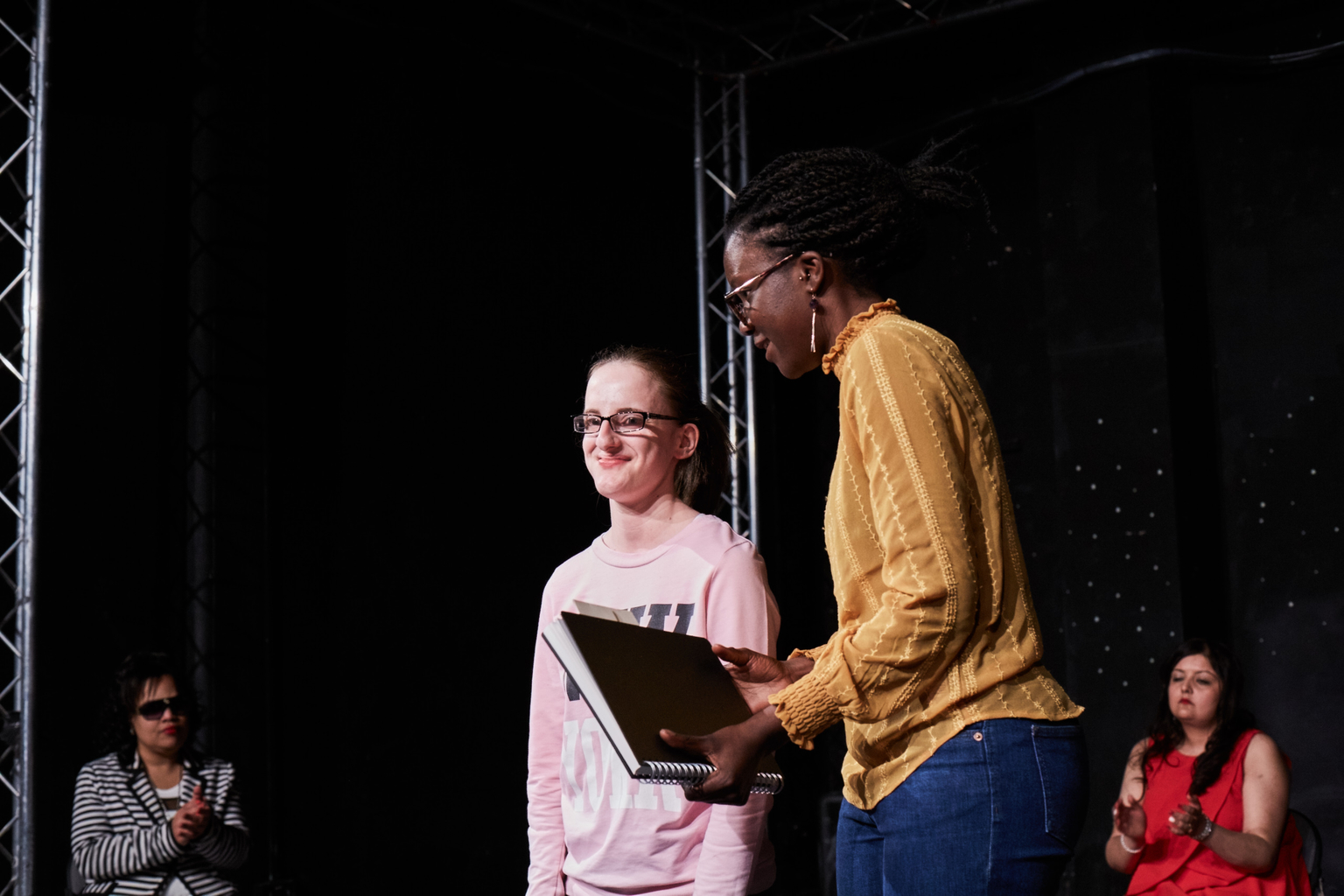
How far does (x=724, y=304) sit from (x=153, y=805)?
330 cm

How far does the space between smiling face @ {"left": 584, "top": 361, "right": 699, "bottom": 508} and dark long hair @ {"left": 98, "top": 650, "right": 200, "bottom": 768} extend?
89.7 inches

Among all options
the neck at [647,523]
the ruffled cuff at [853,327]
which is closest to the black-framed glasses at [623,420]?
the neck at [647,523]

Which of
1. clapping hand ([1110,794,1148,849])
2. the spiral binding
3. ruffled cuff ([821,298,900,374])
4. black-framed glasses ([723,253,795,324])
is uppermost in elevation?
black-framed glasses ([723,253,795,324])

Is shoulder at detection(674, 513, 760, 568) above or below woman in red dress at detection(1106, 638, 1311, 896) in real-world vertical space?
above

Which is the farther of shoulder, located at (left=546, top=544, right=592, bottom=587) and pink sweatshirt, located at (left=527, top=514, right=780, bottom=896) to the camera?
shoulder, located at (left=546, top=544, right=592, bottom=587)

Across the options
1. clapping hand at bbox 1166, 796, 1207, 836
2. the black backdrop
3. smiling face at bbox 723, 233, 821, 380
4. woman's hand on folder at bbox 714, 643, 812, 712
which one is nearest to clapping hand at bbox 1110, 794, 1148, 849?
clapping hand at bbox 1166, 796, 1207, 836

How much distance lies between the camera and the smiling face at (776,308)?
157 cm

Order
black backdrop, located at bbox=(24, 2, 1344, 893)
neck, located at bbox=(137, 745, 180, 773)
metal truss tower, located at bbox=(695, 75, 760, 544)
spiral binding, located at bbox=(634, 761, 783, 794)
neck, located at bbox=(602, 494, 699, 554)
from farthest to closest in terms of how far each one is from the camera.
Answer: metal truss tower, located at bbox=(695, 75, 760, 544) < black backdrop, located at bbox=(24, 2, 1344, 893) < neck, located at bbox=(137, 745, 180, 773) < neck, located at bbox=(602, 494, 699, 554) < spiral binding, located at bbox=(634, 761, 783, 794)

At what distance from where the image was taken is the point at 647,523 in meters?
2.20

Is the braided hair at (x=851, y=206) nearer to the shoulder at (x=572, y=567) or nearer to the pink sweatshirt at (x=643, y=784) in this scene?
the pink sweatshirt at (x=643, y=784)

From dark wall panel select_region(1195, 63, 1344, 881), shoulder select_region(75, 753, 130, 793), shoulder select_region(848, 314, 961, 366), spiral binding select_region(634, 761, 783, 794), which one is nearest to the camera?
spiral binding select_region(634, 761, 783, 794)

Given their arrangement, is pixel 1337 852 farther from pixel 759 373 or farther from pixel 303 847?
pixel 303 847

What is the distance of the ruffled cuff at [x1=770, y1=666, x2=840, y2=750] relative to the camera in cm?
136

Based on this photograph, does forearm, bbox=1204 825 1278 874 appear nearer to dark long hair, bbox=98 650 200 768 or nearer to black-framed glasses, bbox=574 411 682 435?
black-framed glasses, bbox=574 411 682 435
